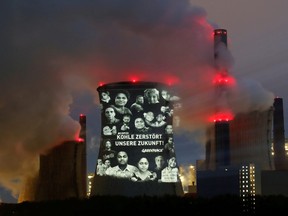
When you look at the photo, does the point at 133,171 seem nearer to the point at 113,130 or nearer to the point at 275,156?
the point at 113,130

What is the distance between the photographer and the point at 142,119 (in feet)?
262

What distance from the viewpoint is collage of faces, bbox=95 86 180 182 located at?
7944cm

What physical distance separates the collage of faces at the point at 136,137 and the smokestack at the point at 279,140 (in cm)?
3616

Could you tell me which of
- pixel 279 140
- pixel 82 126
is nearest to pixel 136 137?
pixel 82 126

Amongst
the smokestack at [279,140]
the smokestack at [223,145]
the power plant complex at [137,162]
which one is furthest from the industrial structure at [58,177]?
the smokestack at [279,140]

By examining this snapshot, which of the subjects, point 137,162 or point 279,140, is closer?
point 137,162

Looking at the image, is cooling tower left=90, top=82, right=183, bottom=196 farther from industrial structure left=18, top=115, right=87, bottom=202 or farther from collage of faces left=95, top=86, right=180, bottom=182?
industrial structure left=18, top=115, right=87, bottom=202

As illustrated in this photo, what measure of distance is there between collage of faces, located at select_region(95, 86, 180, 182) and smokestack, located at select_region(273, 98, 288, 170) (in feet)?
119

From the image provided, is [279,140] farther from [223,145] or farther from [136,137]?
[136,137]

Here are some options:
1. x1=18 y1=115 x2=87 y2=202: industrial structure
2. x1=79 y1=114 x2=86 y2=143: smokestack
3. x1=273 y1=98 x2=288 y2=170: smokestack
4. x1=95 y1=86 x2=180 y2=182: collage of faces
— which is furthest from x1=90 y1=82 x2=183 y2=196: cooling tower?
x1=273 y1=98 x2=288 y2=170: smokestack

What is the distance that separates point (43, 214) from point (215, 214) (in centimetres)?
1607

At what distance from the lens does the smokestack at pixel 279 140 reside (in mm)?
114188

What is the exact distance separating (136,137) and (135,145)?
0.79 meters

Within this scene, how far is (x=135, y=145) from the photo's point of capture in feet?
265
